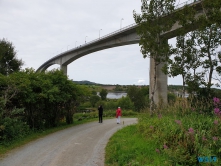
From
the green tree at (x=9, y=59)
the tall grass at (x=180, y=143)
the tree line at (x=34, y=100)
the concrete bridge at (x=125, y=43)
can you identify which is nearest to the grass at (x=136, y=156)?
the tall grass at (x=180, y=143)

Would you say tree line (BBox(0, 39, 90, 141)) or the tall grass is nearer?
the tall grass

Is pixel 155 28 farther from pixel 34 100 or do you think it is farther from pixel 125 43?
pixel 125 43

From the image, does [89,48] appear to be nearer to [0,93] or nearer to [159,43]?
[159,43]

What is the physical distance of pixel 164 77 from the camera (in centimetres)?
2575

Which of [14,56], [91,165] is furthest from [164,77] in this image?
[14,56]

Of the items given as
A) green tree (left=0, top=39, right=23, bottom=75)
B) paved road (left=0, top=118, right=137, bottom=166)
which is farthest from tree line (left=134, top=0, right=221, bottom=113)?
green tree (left=0, top=39, right=23, bottom=75)

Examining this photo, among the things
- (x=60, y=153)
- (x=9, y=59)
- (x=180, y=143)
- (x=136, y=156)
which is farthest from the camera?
(x=9, y=59)

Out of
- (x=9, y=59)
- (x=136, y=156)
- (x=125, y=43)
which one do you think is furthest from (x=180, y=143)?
(x=9, y=59)

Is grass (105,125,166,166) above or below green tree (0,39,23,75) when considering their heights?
below

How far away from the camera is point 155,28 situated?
13977mm

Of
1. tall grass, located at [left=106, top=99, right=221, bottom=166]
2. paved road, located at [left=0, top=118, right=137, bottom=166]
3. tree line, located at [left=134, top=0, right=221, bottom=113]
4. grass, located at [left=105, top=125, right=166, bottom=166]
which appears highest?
tree line, located at [left=134, top=0, right=221, bottom=113]

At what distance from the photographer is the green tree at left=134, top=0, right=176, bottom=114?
14.0 metres

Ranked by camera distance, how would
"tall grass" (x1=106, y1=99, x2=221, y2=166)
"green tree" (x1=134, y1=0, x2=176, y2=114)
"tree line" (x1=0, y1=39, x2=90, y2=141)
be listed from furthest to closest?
"green tree" (x1=134, y1=0, x2=176, y2=114)
"tree line" (x1=0, y1=39, x2=90, y2=141)
"tall grass" (x1=106, y1=99, x2=221, y2=166)

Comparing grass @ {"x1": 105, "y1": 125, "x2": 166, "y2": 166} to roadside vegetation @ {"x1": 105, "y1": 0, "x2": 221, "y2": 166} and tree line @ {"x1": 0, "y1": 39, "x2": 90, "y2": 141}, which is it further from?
tree line @ {"x1": 0, "y1": 39, "x2": 90, "y2": 141}
